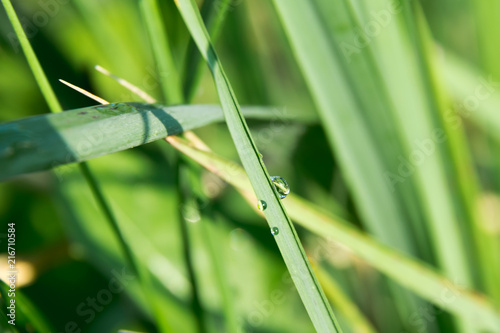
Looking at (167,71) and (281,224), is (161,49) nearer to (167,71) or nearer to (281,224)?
(167,71)

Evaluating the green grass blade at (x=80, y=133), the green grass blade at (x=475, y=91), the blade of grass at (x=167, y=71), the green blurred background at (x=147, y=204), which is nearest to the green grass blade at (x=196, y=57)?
the blade of grass at (x=167, y=71)

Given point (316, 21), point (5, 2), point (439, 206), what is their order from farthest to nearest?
point (439, 206), point (316, 21), point (5, 2)

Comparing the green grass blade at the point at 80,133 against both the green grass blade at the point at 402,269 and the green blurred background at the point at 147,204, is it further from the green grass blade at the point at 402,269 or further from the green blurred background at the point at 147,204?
the green blurred background at the point at 147,204

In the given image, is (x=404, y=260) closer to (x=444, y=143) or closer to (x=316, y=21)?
(x=444, y=143)

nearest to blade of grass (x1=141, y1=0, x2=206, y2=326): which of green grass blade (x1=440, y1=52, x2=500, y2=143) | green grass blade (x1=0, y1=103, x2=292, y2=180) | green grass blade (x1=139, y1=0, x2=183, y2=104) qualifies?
green grass blade (x1=139, y1=0, x2=183, y2=104)

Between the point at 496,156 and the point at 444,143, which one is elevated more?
the point at 444,143

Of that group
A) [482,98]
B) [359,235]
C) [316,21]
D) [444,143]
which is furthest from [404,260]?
[482,98]
